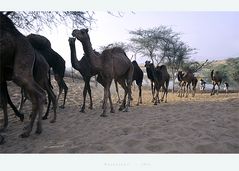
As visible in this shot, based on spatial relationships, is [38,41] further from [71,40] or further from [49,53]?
[71,40]

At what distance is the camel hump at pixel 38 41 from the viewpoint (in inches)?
219

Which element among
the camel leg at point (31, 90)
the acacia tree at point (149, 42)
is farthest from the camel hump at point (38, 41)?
the acacia tree at point (149, 42)

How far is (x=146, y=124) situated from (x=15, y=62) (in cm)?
205

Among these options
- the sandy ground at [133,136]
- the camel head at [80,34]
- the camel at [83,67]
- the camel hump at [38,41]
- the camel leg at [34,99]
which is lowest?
the sandy ground at [133,136]

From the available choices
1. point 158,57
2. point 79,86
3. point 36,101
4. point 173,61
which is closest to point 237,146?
point 36,101

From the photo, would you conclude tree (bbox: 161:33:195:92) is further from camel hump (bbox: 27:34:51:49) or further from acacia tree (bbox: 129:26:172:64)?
camel hump (bbox: 27:34:51:49)

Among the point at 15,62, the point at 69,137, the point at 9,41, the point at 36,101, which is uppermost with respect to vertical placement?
the point at 9,41

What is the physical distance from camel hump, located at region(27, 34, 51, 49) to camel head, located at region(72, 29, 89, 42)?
551 mm

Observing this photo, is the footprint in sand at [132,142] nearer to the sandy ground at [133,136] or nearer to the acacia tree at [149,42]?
the sandy ground at [133,136]

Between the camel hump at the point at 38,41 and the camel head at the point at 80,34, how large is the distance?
55 cm

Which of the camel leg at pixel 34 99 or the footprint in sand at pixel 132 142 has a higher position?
the camel leg at pixel 34 99

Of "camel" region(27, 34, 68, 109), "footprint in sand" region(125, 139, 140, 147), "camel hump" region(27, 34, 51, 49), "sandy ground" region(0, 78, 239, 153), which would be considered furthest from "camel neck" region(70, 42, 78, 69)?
"footprint in sand" region(125, 139, 140, 147)

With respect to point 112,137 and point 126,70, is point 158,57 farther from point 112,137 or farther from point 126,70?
point 112,137

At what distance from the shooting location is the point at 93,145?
363 centimetres
